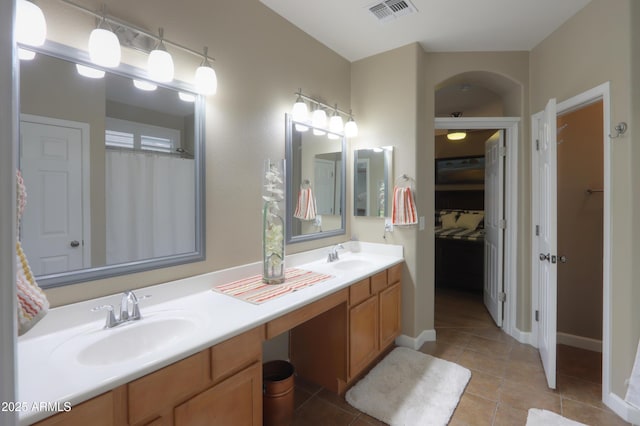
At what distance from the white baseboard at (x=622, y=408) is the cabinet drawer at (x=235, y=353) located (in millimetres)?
2170

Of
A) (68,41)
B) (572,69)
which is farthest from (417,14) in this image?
(68,41)

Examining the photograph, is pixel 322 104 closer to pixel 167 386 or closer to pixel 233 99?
pixel 233 99

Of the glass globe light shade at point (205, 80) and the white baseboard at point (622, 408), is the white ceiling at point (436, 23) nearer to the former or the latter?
the glass globe light shade at point (205, 80)

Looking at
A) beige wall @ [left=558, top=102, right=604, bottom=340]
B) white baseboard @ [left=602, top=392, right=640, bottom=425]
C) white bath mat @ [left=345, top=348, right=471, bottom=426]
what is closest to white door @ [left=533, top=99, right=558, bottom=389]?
white baseboard @ [left=602, top=392, right=640, bottom=425]

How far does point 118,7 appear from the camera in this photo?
4.56 feet

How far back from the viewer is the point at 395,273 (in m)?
2.59

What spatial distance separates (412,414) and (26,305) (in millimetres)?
1982

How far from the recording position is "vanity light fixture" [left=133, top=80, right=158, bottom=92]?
1.48 meters

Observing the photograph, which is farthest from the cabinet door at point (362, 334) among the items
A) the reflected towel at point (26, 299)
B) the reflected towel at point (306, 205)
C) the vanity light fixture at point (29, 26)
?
the vanity light fixture at point (29, 26)

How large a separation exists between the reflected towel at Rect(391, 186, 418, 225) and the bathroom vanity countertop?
812 mm

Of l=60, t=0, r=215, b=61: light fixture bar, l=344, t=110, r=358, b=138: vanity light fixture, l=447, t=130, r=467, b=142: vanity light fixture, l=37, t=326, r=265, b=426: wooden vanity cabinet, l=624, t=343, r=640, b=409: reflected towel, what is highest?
l=447, t=130, r=467, b=142: vanity light fixture

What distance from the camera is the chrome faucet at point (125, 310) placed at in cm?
127

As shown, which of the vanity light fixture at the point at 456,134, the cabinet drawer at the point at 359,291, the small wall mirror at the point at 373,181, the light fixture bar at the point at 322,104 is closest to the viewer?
the cabinet drawer at the point at 359,291

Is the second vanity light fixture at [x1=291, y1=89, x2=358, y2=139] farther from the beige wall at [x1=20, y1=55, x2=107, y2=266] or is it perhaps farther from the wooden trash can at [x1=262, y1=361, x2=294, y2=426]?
the wooden trash can at [x1=262, y1=361, x2=294, y2=426]
